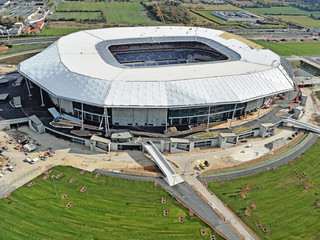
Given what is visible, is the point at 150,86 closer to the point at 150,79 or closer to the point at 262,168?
the point at 150,79

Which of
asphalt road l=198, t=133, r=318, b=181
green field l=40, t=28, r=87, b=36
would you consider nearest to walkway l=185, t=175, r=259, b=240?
asphalt road l=198, t=133, r=318, b=181

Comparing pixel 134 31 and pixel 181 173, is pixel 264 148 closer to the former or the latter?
pixel 181 173

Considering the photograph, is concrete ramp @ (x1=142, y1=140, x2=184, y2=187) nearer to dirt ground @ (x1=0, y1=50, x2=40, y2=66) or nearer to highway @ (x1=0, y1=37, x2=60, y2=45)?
dirt ground @ (x1=0, y1=50, x2=40, y2=66)

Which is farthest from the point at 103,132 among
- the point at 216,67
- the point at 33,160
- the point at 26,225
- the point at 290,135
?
the point at 290,135

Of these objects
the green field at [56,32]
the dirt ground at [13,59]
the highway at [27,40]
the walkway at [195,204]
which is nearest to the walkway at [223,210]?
the walkway at [195,204]

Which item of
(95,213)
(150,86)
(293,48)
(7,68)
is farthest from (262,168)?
(293,48)
